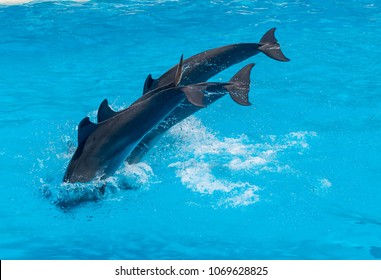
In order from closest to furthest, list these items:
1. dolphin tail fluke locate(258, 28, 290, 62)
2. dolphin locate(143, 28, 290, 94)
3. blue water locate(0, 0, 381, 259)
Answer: blue water locate(0, 0, 381, 259)
dolphin locate(143, 28, 290, 94)
dolphin tail fluke locate(258, 28, 290, 62)

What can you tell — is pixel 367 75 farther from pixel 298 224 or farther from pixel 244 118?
pixel 298 224

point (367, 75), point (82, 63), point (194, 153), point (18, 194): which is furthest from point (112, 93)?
Result: point (367, 75)

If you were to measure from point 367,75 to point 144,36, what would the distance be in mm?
5350

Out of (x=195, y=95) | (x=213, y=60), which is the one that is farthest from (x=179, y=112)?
(x=195, y=95)

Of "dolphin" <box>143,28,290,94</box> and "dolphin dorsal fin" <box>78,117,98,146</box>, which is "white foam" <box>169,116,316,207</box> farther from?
"dolphin dorsal fin" <box>78,117,98,146</box>

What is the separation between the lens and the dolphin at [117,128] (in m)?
6.78

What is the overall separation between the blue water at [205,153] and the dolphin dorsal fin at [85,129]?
0.59 meters

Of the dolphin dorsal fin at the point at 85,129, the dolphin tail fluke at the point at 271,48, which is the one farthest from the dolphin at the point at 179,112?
the dolphin dorsal fin at the point at 85,129

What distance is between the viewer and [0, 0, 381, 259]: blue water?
6887 millimetres

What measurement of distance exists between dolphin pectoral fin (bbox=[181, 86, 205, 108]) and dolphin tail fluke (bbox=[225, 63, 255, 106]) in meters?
0.84

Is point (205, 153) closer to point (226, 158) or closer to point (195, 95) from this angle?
point (226, 158)

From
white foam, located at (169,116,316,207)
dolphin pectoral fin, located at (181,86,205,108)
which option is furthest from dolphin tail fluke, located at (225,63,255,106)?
white foam, located at (169,116,316,207)

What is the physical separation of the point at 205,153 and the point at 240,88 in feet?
4.26

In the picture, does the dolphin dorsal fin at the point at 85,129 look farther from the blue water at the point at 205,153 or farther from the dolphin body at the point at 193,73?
the dolphin body at the point at 193,73
